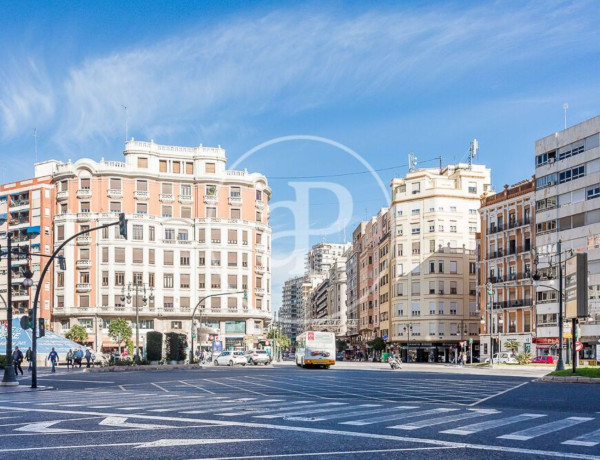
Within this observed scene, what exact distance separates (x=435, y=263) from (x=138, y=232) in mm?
34725

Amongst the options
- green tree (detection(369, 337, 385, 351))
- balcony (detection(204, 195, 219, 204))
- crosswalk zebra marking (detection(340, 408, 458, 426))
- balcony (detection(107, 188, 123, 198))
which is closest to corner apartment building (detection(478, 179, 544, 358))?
green tree (detection(369, 337, 385, 351))

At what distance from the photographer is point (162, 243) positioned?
276 ft

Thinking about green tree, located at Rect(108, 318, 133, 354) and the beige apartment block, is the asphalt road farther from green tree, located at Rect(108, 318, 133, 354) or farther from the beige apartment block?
green tree, located at Rect(108, 318, 133, 354)

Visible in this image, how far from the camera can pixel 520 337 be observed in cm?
7131

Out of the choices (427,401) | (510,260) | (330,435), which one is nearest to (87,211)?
(510,260)

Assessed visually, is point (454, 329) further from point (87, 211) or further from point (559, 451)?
point (559, 451)

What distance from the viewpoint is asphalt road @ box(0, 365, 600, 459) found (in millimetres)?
10547

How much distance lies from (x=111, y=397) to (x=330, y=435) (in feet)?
37.6

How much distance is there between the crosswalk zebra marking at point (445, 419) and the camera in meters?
13.5

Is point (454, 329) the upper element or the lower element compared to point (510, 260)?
lower

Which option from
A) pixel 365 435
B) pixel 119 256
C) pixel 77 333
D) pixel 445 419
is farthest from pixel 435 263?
pixel 365 435

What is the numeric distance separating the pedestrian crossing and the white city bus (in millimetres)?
32069

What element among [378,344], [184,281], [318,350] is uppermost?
[184,281]

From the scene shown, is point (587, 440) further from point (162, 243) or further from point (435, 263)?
point (435, 263)
